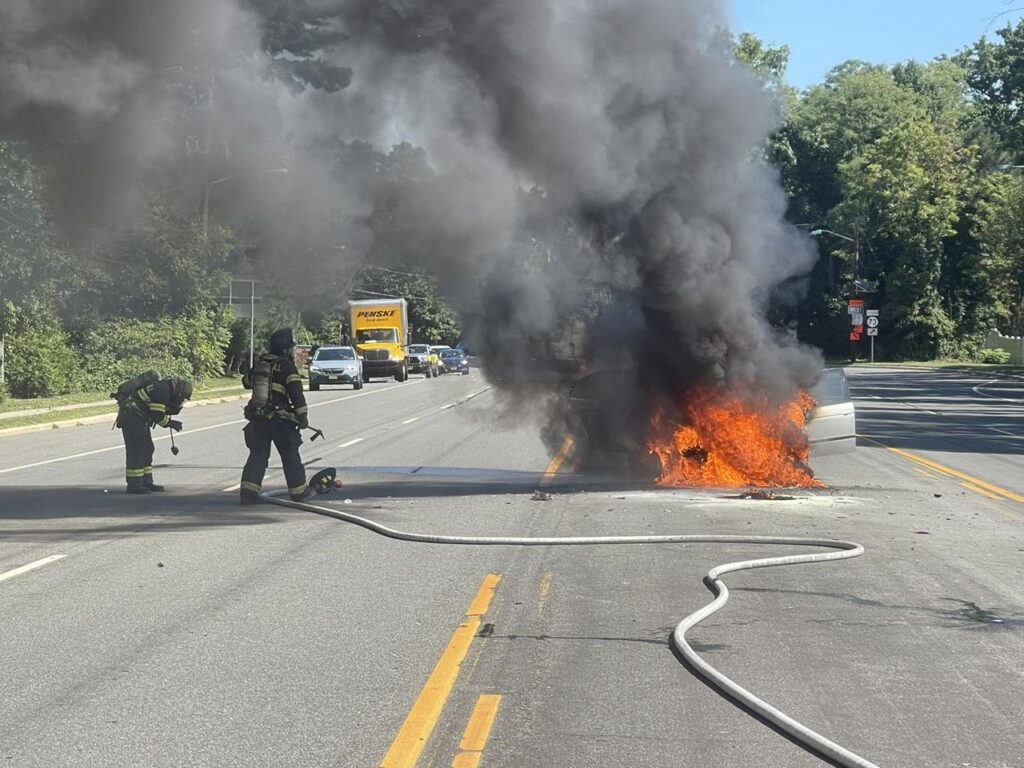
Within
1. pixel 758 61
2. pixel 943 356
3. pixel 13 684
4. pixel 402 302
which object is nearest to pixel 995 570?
pixel 13 684

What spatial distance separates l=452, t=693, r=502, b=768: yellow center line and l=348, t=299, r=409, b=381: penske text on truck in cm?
4241

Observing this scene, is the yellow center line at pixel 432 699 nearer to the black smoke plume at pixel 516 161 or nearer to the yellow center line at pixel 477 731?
the yellow center line at pixel 477 731

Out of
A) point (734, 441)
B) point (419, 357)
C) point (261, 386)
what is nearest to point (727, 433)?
point (734, 441)

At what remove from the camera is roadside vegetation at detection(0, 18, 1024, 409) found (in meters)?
16.7

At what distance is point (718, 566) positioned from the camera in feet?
30.6

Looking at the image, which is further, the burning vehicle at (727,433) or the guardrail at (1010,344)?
the guardrail at (1010,344)

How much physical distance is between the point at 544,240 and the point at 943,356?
2672 inches

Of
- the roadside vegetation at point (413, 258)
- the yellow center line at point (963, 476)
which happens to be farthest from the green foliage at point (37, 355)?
Result: the yellow center line at point (963, 476)

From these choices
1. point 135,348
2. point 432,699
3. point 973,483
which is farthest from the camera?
point 135,348

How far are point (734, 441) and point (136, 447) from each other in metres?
6.57

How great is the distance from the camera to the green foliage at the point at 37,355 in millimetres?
34688

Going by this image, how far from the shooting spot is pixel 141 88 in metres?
13.1

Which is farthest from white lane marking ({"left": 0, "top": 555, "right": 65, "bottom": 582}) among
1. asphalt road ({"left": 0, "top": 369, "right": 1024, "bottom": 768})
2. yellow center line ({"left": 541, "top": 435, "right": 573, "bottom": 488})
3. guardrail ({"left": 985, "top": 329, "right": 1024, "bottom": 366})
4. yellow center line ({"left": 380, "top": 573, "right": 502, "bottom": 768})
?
guardrail ({"left": 985, "top": 329, "right": 1024, "bottom": 366})

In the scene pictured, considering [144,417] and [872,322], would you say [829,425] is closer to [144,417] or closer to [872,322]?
[144,417]
